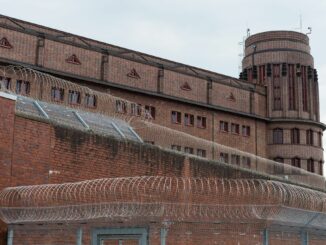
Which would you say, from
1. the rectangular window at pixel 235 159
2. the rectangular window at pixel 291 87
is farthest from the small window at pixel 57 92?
the rectangular window at pixel 291 87

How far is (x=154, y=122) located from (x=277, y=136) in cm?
1455

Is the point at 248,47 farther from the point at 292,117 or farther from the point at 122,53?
the point at 122,53

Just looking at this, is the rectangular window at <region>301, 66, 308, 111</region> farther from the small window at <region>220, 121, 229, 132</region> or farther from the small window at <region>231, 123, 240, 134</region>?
the small window at <region>220, 121, 229, 132</region>

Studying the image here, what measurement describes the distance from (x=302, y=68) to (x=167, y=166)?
3572 cm

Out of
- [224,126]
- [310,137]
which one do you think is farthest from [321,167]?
[224,126]

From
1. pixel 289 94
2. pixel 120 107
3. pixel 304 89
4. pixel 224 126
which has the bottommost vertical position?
pixel 120 107

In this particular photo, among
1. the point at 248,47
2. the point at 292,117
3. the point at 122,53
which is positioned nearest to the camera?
the point at 122,53

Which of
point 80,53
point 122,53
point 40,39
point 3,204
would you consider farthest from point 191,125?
point 3,204

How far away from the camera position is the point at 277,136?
4922 cm

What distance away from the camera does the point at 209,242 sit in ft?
33.3

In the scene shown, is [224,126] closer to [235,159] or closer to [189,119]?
[189,119]

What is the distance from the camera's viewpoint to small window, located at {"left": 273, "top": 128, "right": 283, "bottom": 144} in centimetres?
4909

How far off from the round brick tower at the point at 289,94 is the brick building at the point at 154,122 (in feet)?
0.30

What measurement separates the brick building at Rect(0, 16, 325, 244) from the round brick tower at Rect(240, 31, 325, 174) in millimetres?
92
